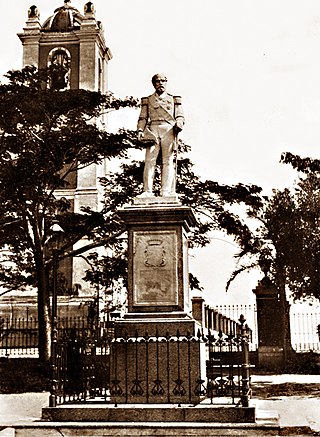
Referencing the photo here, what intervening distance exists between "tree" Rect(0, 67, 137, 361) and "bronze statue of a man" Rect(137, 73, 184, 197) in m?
8.90

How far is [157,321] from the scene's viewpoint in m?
11.2

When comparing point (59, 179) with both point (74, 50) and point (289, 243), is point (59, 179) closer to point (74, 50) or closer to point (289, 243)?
point (289, 243)

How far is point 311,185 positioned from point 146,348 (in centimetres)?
1948

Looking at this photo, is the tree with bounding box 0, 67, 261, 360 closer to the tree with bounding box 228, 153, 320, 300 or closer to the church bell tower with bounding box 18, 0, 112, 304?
the tree with bounding box 228, 153, 320, 300

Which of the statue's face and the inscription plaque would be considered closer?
the inscription plaque

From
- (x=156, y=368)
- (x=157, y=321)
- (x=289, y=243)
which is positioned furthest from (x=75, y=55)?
(x=156, y=368)

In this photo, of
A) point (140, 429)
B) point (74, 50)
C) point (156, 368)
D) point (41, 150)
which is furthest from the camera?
point (74, 50)

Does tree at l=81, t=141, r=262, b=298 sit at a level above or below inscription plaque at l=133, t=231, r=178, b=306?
above

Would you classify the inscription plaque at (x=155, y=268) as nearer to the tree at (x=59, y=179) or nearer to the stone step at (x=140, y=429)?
the stone step at (x=140, y=429)

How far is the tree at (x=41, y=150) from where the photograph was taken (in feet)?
68.7

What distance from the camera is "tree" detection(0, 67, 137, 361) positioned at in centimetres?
2094

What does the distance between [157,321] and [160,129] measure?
336 cm

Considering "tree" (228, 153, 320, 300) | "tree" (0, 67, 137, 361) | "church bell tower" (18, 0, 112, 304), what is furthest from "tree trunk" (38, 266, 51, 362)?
"church bell tower" (18, 0, 112, 304)

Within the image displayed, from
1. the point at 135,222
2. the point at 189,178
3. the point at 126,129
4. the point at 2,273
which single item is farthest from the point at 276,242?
the point at 135,222
